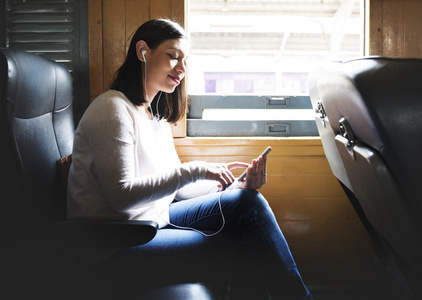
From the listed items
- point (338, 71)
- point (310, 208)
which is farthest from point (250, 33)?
point (338, 71)

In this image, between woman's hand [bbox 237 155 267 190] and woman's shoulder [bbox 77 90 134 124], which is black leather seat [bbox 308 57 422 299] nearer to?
woman's hand [bbox 237 155 267 190]

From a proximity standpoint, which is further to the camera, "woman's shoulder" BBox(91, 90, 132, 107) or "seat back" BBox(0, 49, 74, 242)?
"woman's shoulder" BBox(91, 90, 132, 107)

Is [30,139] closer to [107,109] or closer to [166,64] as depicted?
[107,109]

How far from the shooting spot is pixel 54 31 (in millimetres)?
1659

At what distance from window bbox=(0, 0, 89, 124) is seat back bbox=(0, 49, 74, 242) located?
0.39 m

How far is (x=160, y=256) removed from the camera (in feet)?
3.45

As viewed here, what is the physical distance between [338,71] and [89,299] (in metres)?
0.87

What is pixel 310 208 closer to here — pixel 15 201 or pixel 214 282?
pixel 214 282

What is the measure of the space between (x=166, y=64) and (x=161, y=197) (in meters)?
0.49

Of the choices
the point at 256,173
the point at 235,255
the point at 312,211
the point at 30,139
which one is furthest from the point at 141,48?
the point at 312,211

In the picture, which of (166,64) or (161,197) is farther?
(166,64)

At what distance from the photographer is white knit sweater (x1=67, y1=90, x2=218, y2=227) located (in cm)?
101

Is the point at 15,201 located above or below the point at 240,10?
below

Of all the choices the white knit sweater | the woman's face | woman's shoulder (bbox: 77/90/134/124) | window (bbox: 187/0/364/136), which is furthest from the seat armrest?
window (bbox: 187/0/364/136)
